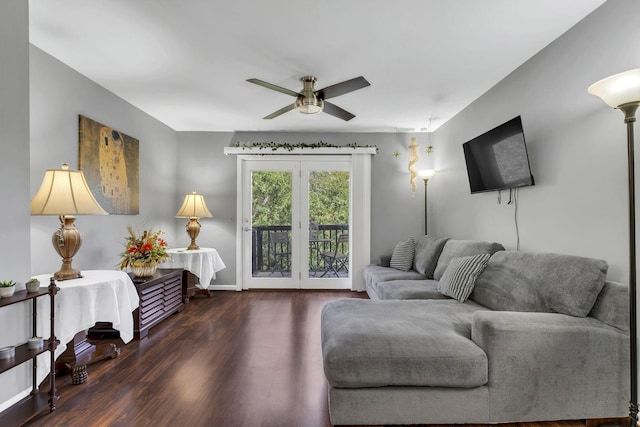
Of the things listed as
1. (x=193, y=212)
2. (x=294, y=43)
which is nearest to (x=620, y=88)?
(x=294, y=43)

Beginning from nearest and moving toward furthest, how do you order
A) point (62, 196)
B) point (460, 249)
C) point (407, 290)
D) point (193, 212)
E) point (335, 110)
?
point (62, 196)
point (407, 290)
point (335, 110)
point (460, 249)
point (193, 212)

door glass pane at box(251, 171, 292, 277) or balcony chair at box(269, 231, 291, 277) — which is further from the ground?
door glass pane at box(251, 171, 292, 277)

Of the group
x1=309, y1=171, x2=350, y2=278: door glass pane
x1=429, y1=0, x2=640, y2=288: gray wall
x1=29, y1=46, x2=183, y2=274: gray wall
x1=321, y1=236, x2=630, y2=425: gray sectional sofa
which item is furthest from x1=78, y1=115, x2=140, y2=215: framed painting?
x1=429, y1=0, x2=640, y2=288: gray wall

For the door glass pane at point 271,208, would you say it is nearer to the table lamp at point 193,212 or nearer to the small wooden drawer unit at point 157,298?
the table lamp at point 193,212

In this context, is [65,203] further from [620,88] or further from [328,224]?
[328,224]

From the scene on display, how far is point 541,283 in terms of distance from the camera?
2105mm

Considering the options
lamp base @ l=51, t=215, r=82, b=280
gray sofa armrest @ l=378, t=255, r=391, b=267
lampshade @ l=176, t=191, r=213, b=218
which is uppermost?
lampshade @ l=176, t=191, r=213, b=218

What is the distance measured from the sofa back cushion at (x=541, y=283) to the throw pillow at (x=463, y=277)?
59mm

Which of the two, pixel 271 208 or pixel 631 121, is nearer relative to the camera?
pixel 631 121

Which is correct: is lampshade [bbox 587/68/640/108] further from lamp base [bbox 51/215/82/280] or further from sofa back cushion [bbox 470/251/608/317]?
lamp base [bbox 51/215/82/280]

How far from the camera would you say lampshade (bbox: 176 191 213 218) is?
14.8 feet

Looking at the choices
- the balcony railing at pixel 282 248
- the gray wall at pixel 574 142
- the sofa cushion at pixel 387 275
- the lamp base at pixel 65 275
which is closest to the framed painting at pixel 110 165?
the lamp base at pixel 65 275

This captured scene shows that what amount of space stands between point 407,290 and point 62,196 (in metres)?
2.80

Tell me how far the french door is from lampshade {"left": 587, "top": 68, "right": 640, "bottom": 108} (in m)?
3.58
